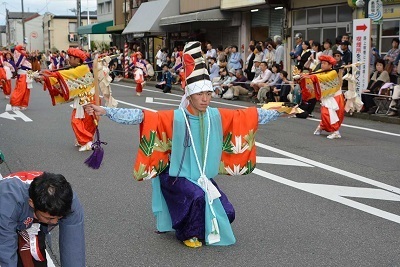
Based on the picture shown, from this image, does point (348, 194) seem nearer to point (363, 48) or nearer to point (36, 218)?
point (36, 218)

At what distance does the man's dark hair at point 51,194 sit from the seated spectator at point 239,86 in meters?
15.8

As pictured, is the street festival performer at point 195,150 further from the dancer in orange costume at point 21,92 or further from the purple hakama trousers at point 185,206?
the dancer in orange costume at point 21,92

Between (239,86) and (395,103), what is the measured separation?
20.4ft

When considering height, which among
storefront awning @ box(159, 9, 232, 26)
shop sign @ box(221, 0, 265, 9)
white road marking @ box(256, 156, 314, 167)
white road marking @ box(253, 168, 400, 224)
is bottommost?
white road marking @ box(253, 168, 400, 224)

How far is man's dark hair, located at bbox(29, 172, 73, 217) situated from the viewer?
283cm

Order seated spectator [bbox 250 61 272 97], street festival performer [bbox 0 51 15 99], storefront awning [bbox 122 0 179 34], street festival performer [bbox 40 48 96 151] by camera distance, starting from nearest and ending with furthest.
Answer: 1. street festival performer [bbox 40 48 96 151]
2. seated spectator [bbox 250 61 272 97]
3. street festival performer [bbox 0 51 15 99]
4. storefront awning [bbox 122 0 179 34]

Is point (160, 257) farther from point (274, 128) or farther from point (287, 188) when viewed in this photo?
point (274, 128)

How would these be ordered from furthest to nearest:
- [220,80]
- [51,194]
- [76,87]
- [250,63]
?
[220,80], [250,63], [76,87], [51,194]

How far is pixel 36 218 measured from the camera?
3061 mm

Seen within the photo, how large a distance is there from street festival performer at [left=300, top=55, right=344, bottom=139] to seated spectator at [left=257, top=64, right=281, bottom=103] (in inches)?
233

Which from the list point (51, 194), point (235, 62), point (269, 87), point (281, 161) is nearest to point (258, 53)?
point (235, 62)

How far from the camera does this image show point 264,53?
1919 centimetres

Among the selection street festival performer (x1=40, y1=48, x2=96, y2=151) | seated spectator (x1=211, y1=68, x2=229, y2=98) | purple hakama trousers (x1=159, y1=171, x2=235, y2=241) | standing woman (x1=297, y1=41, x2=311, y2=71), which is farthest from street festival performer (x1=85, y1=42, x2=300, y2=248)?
seated spectator (x1=211, y1=68, x2=229, y2=98)

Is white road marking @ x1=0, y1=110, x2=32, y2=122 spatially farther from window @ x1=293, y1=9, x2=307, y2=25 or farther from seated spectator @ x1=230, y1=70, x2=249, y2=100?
window @ x1=293, y1=9, x2=307, y2=25
